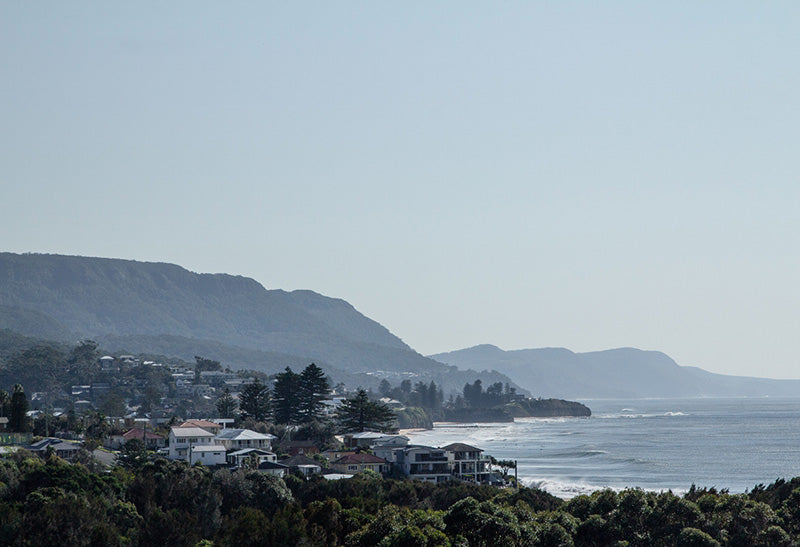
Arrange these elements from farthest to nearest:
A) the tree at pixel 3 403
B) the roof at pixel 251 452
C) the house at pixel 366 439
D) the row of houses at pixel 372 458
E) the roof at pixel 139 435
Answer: the tree at pixel 3 403 → the roof at pixel 139 435 → the house at pixel 366 439 → the roof at pixel 251 452 → the row of houses at pixel 372 458

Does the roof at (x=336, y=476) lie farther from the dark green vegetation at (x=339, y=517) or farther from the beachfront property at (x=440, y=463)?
the dark green vegetation at (x=339, y=517)

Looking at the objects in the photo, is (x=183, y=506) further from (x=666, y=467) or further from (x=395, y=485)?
(x=666, y=467)

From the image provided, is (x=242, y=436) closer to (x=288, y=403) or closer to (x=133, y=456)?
(x=133, y=456)

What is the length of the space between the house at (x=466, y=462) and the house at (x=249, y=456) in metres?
15.3

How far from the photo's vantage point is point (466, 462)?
90.9 meters

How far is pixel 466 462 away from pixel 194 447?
23.7 meters

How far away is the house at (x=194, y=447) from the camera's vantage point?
91875 millimetres

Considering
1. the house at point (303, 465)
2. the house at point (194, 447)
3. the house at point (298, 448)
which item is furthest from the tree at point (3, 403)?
the house at point (303, 465)

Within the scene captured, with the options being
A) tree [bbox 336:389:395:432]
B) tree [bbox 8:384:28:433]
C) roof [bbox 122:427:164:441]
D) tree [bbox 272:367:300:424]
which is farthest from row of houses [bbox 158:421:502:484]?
tree [bbox 272:367:300:424]

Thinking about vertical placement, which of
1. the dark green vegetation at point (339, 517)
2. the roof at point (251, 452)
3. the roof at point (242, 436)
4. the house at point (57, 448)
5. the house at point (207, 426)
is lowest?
the dark green vegetation at point (339, 517)

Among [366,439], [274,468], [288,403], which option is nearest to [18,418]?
[288,403]

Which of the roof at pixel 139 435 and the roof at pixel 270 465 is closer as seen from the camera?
the roof at pixel 270 465

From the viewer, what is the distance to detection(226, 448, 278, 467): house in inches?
3487

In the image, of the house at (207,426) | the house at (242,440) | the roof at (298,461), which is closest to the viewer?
the roof at (298,461)
